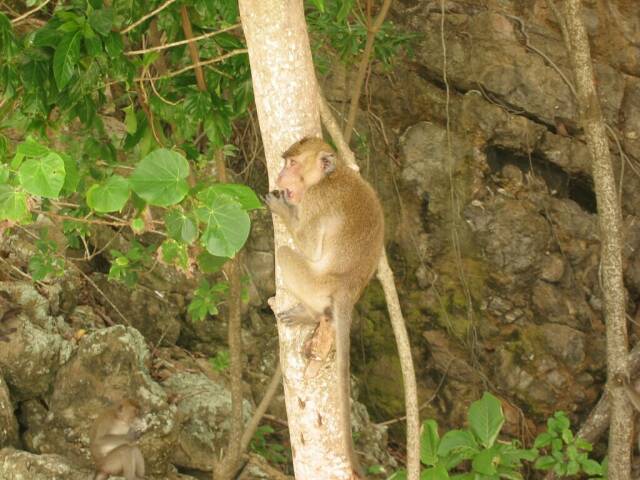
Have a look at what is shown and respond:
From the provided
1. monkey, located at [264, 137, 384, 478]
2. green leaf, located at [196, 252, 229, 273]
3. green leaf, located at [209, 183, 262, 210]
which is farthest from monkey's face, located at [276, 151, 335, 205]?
green leaf, located at [196, 252, 229, 273]

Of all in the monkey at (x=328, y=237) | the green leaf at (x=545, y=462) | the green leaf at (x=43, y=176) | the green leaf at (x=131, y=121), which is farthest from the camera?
the green leaf at (x=545, y=462)

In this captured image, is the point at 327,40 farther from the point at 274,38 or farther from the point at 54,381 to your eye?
the point at 274,38

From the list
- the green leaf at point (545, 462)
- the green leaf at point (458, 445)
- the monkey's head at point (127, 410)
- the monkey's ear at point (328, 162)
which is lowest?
the green leaf at point (545, 462)

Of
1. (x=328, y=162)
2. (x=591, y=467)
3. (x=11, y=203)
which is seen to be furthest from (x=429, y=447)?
(x=11, y=203)

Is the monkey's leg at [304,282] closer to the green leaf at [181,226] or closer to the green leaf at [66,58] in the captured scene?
the green leaf at [181,226]

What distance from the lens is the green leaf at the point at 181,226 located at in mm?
2570

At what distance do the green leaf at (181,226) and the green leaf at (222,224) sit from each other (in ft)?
0.48

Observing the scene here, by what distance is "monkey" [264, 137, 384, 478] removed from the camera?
2789 millimetres

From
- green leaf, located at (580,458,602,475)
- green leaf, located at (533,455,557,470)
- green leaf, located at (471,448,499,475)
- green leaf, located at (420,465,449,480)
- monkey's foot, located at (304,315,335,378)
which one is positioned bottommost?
green leaf, located at (533,455,557,470)

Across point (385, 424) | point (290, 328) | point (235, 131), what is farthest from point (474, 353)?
point (290, 328)

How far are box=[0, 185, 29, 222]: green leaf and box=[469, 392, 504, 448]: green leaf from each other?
4.10 metres

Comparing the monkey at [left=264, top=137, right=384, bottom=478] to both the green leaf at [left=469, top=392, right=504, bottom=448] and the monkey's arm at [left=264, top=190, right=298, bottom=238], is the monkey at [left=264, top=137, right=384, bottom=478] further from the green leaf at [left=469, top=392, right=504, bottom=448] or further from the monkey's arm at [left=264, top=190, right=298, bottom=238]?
the green leaf at [left=469, top=392, right=504, bottom=448]

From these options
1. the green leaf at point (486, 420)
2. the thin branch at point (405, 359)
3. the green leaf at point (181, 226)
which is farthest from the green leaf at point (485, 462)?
the green leaf at point (181, 226)

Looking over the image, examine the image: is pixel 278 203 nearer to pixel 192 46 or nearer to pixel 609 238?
pixel 192 46
